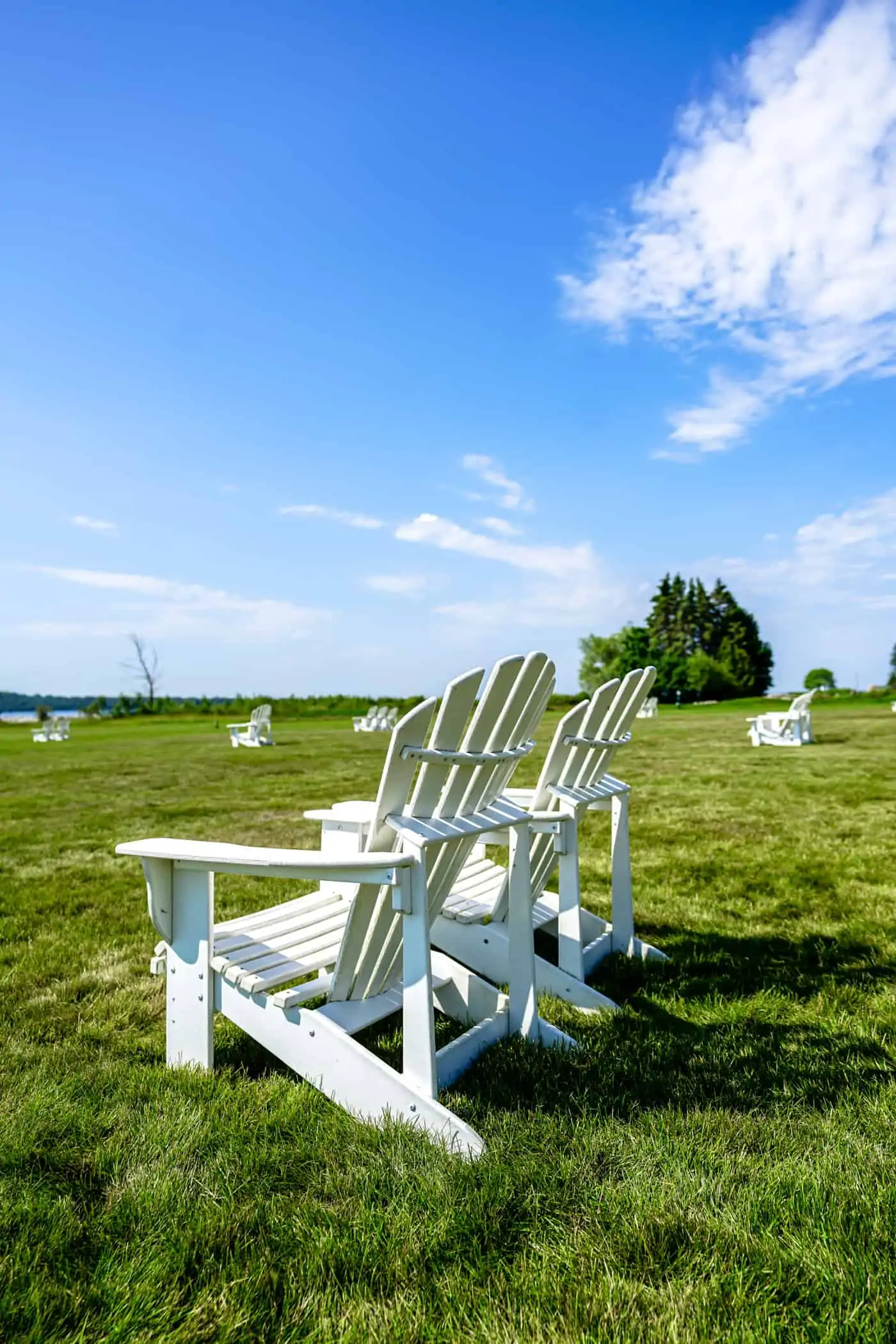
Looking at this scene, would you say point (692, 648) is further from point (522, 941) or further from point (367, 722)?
point (522, 941)

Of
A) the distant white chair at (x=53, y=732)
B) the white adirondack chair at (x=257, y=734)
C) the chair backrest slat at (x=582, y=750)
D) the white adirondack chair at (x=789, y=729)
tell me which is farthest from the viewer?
the distant white chair at (x=53, y=732)

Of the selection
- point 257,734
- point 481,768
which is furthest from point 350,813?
point 257,734

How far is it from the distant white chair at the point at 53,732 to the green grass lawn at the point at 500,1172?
27833 millimetres

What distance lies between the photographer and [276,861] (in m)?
2.30

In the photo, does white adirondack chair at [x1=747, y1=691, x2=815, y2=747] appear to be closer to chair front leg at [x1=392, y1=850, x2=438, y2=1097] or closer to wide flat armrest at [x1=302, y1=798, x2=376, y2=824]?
wide flat armrest at [x1=302, y1=798, x2=376, y2=824]

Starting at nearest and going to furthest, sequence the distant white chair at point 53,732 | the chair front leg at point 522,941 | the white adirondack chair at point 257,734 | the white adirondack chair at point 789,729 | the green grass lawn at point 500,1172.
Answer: the green grass lawn at point 500,1172, the chair front leg at point 522,941, the white adirondack chair at point 789,729, the white adirondack chair at point 257,734, the distant white chair at point 53,732

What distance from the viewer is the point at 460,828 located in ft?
7.95

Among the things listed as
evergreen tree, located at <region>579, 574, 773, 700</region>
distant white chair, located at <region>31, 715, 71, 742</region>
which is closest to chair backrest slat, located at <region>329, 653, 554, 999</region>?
distant white chair, located at <region>31, 715, 71, 742</region>

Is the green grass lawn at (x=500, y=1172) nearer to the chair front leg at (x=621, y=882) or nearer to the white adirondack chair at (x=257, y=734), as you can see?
the chair front leg at (x=621, y=882)

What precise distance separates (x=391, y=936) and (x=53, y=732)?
31497mm

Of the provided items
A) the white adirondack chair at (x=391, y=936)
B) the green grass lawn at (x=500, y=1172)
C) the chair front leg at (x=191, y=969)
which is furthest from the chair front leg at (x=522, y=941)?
the chair front leg at (x=191, y=969)

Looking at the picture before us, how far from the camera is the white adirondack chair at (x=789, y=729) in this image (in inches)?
740

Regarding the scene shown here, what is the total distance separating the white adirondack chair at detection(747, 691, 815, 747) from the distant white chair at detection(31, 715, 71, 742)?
82.0ft

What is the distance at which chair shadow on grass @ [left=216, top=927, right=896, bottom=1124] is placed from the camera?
2.42 metres
